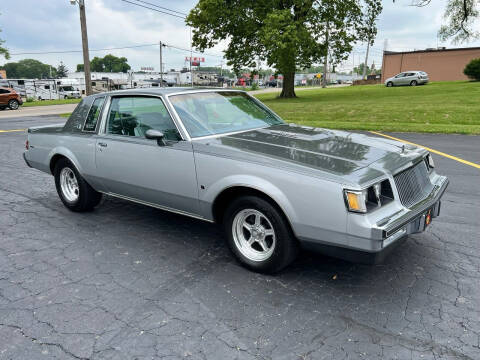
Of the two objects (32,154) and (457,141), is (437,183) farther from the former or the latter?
(457,141)

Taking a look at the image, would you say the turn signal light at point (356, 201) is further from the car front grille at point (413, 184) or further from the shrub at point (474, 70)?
the shrub at point (474, 70)

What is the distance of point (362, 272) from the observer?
3.47 m

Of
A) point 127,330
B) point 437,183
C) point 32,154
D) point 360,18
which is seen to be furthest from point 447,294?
point 360,18

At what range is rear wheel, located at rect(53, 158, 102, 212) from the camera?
4980 millimetres

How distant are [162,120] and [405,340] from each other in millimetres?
2938

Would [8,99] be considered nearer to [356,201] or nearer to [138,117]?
[138,117]

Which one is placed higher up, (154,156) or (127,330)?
(154,156)

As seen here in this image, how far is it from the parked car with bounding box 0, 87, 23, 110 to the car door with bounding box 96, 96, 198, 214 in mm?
28722

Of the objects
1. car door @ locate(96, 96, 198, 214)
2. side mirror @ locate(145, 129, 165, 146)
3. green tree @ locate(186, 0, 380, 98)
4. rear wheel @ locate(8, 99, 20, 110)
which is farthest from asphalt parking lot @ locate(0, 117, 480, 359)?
rear wheel @ locate(8, 99, 20, 110)

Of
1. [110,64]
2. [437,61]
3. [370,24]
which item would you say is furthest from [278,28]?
[110,64]

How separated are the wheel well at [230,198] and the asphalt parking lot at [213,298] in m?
0.46

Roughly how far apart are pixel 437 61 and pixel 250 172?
60299 millimetres

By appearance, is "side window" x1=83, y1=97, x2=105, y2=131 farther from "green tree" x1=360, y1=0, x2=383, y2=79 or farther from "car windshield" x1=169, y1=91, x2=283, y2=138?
"green tree" x1=360, y1=0, x2=383, y2=79

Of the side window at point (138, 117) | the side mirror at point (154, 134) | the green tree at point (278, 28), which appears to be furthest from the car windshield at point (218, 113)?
the green tree at point (278, 28)
